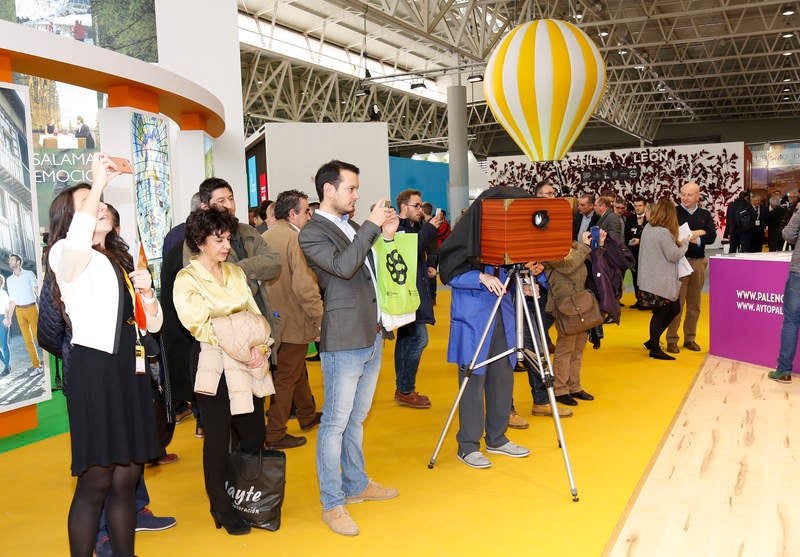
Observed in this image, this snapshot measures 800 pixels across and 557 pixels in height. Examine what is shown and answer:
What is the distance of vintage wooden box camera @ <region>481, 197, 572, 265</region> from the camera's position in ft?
10.3

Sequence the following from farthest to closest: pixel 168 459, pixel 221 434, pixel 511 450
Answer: pixel 168 459 → pixel 511 450 → pixel 221 434

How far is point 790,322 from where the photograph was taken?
15.9 feet

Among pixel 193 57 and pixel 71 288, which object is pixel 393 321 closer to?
pixel 71 288

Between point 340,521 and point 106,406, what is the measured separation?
1.11 metres

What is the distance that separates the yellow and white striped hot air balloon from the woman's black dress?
26.8 feet

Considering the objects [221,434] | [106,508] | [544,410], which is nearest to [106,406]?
[106,508]

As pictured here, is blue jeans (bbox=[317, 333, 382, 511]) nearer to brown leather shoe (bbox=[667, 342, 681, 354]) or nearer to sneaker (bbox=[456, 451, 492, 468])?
sneaker (bbox=[456, 451, 492, 468])

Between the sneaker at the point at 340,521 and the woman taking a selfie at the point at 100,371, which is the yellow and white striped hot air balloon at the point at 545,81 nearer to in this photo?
the sneaker at the point at 340,521

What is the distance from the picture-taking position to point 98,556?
2.66 meters

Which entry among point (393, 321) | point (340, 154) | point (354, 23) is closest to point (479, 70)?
point (354, 23)

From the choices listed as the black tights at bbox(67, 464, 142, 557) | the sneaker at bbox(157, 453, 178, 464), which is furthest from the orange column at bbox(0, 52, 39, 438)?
the black tights at bbox(67, 464, 142, 557)

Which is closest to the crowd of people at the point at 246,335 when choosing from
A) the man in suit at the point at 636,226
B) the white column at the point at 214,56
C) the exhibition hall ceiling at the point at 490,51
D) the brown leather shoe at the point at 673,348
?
the brown leather shoe at the point at 673,348

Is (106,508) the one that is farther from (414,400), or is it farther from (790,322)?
(790,322)

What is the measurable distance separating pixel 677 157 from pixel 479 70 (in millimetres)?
8031
